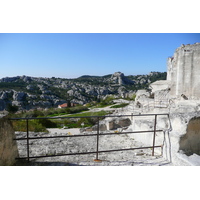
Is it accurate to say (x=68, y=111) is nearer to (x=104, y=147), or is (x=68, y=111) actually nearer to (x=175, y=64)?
(x=175, y=64)

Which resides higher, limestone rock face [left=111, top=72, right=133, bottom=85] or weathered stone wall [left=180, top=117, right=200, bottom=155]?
limestone rock face [left=111, top=72, right=133, bottom=85]

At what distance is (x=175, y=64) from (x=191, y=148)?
620 inches

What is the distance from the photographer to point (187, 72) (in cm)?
1648

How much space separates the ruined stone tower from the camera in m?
15.8

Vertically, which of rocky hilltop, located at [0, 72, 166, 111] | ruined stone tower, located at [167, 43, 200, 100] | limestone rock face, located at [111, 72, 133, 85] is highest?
limestone rock face, located at [111, 72, 133, 85]

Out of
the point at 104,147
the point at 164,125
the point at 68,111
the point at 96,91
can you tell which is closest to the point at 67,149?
the point at 104,147

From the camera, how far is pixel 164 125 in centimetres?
538

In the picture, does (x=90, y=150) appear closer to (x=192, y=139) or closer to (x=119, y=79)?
(x=192, y=139)

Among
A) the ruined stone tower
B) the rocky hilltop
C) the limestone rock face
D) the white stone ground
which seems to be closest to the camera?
the white stone ground

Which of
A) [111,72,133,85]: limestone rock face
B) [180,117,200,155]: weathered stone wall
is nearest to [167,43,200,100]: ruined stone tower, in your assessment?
[180,117,200,155]: weathered stone wall

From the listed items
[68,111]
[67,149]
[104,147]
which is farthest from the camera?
[68,111]

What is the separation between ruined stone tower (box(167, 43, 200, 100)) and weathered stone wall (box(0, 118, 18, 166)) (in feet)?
54.3

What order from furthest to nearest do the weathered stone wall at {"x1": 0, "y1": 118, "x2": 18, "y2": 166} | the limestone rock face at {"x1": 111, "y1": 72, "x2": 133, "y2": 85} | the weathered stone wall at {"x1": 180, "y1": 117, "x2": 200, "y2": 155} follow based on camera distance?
the limestone rock face at {"x1": 111, "y1": 72, "x2": 133, "y2": 85}, the weathered stone wall at {"x1": 180, "y1": 117, "x2": 200, "y2": 155}, the weathered stone wall at {"x1": 0, "y1": 118, "x2": 18, "y2": 166}

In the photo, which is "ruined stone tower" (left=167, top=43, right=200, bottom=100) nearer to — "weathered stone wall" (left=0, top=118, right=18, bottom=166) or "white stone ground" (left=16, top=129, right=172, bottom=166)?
"white stone ground" (left=16, top=129, right=172, bottom=166)
